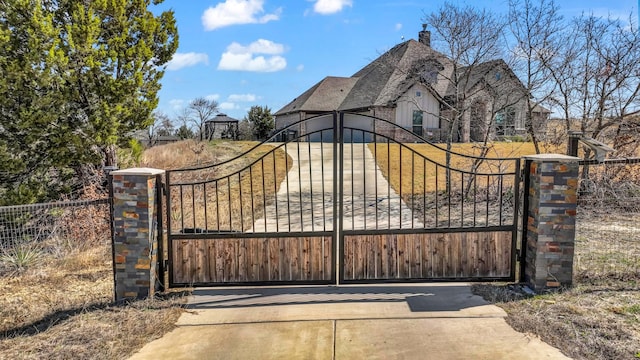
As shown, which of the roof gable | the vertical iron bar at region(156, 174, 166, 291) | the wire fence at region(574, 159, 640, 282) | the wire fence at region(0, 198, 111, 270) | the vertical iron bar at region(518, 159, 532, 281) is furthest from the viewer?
the roof gable

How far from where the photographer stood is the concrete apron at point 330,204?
5733 mm

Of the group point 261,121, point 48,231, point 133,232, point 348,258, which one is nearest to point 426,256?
point 348,258

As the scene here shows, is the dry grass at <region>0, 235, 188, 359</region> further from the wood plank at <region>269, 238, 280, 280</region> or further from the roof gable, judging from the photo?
the roof gable

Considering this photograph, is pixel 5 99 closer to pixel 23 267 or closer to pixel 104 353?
pixel 23 267

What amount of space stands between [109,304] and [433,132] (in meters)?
20.7

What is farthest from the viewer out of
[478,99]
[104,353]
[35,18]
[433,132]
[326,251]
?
[433,132]

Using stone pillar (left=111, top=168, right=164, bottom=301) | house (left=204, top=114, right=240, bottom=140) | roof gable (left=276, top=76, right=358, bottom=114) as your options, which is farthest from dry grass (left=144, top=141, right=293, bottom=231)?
house (left=204, top=114, right=240, bottom=140)

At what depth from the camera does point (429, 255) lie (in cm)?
473

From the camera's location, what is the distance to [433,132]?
2280 cm

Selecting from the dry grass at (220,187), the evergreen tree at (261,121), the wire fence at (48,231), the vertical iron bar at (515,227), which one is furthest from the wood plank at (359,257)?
the evergreen tree at (261,121)

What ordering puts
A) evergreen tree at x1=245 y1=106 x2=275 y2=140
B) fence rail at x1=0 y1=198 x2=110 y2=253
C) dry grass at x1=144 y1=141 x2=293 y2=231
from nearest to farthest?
1. fence rail at x1=0 y1=198 x2=110 y2=253
2. dry grass at x1=144 y1=141 x2=293 y2=231
3. evergreen tree at x1=245 y1=106 x2=275 y2=140

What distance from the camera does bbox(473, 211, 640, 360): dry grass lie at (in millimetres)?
3248

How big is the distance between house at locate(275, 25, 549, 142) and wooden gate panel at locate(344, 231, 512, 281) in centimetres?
547

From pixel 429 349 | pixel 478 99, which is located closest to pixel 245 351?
pixel 429 349
